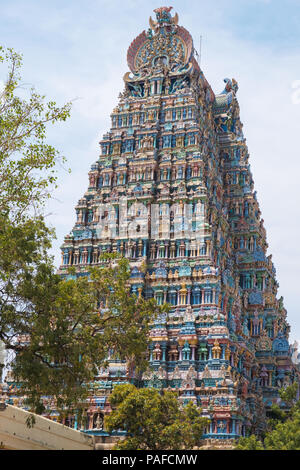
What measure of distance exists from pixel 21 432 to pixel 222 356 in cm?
1517

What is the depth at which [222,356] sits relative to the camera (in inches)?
1549

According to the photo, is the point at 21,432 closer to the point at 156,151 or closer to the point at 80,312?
the point at 80,312

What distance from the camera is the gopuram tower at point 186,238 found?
39.7m

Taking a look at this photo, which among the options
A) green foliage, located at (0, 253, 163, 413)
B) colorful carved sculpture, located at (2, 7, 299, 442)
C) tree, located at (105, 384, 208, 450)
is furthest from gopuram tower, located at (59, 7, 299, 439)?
green foliage, located at (0, 253, 163, 413)

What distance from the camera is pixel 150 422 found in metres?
30.0

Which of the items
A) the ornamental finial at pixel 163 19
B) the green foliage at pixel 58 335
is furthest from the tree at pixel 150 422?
the ornamental finial at pixel 163 19

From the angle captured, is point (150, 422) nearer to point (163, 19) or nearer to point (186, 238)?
point (186, 238)

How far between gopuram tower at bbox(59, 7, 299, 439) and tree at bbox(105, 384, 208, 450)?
606 cm

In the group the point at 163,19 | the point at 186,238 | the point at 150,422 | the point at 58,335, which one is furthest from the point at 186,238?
the point at 58,335

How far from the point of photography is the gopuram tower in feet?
130

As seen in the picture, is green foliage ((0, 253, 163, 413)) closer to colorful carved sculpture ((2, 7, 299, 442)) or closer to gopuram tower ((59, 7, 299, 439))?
gopuram tower ((59, 7, 299, 439))

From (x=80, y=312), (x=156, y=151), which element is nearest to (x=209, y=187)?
(x=156, y=151)

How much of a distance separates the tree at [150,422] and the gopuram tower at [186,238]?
6056 millimetres

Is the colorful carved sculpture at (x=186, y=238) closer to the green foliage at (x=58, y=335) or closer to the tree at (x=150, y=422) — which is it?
the tree at (x=150, y=422)
